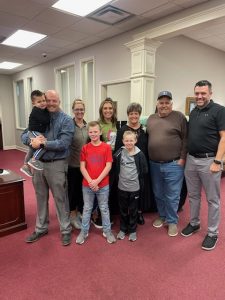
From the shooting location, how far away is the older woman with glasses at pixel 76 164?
250 cm

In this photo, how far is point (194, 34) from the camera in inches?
184

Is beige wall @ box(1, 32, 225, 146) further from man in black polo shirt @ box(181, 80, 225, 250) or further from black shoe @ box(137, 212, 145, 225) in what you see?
black shoe @ box(137, 212, 145, 225)

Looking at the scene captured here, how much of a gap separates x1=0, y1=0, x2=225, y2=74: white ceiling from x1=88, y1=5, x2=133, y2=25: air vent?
96mm

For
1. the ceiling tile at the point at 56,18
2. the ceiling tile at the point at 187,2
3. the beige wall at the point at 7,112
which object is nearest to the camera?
the ceiling tile at the point at 187,2

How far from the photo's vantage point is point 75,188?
8.75 ft

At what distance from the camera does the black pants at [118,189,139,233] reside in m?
2.41

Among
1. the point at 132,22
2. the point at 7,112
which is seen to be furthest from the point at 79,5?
the point at 7,112

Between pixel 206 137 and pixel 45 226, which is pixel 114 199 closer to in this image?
pixel 45 226

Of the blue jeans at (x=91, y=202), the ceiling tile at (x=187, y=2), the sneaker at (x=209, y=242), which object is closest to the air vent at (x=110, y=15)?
the ceiling tile at (x=187, y=2)

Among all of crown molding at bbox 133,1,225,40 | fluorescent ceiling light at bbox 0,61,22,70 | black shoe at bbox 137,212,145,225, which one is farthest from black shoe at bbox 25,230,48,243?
fluorescent ceiling light at bbox 0,61,22,70

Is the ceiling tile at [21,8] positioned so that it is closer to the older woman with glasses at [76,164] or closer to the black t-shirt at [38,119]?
the older woman with glasses at [76,164]

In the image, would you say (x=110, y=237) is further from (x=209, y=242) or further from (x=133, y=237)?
(x=209, y=242)

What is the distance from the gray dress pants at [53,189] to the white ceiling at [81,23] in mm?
2396

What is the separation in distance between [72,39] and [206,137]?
12.5ft
